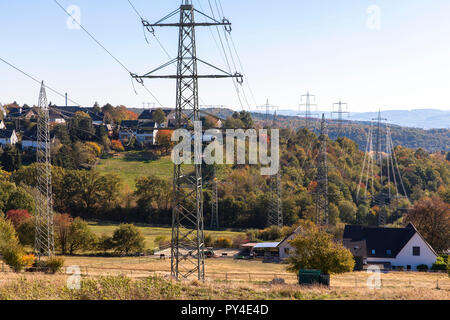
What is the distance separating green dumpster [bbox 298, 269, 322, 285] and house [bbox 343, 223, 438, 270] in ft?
63.2

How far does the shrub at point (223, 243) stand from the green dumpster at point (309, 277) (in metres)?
30.1

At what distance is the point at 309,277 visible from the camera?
87.4 feet

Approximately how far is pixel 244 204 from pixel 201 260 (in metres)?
47.3

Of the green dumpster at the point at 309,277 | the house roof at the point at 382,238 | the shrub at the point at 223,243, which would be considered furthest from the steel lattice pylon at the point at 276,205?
the green dumpster at the point at 309,277

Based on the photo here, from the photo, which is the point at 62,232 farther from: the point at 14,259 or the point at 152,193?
the point at 152,193

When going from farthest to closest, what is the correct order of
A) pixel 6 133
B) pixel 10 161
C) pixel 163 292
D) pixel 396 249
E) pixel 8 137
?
pixel 6 133, pixel 8 137, pixel 10 161, pixel 396 249, pixel 163 292

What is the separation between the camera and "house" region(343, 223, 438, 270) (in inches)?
1813

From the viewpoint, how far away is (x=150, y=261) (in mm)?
45156

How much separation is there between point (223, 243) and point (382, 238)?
17.1 metres

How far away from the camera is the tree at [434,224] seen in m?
53.9

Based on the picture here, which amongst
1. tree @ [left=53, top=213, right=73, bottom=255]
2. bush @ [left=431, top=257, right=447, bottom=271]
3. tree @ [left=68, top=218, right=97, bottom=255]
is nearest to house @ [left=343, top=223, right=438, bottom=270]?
bush @ [left=431, top=257, right=447, bottom=271]

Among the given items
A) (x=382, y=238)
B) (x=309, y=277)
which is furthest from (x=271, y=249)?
(x=309, y=277)
